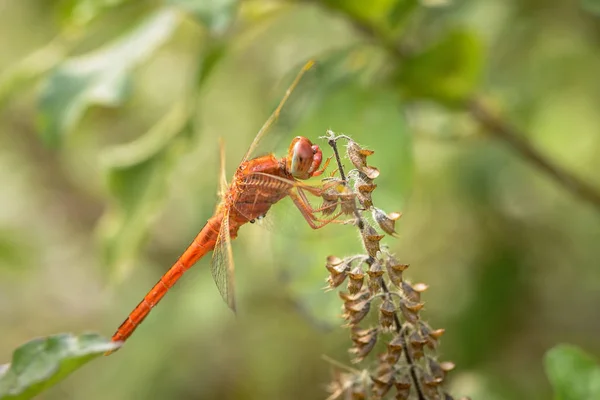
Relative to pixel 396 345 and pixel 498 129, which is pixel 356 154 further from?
pixel 498 129

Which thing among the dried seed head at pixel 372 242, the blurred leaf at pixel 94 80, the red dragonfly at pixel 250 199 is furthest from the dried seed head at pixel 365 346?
the blurred leaf at pixel 94 80

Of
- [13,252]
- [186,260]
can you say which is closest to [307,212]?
[186,260]

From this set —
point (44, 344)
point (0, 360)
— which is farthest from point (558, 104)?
point (0, 360)

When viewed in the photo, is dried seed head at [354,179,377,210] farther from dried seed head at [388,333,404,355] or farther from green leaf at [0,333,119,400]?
green leaf at [0,333,119,400]

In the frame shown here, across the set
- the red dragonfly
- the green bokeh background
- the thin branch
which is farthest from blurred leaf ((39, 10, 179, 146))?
the thin branch

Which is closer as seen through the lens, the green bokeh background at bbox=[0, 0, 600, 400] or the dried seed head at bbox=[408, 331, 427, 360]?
A: the dried seed head at bbox=[408, 331, 427, 360]

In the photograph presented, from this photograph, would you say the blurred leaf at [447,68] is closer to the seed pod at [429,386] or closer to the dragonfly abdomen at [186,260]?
the dragonfly abdomen at [186,260]

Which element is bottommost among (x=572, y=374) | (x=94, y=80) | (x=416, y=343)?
(x=572, y=374)
